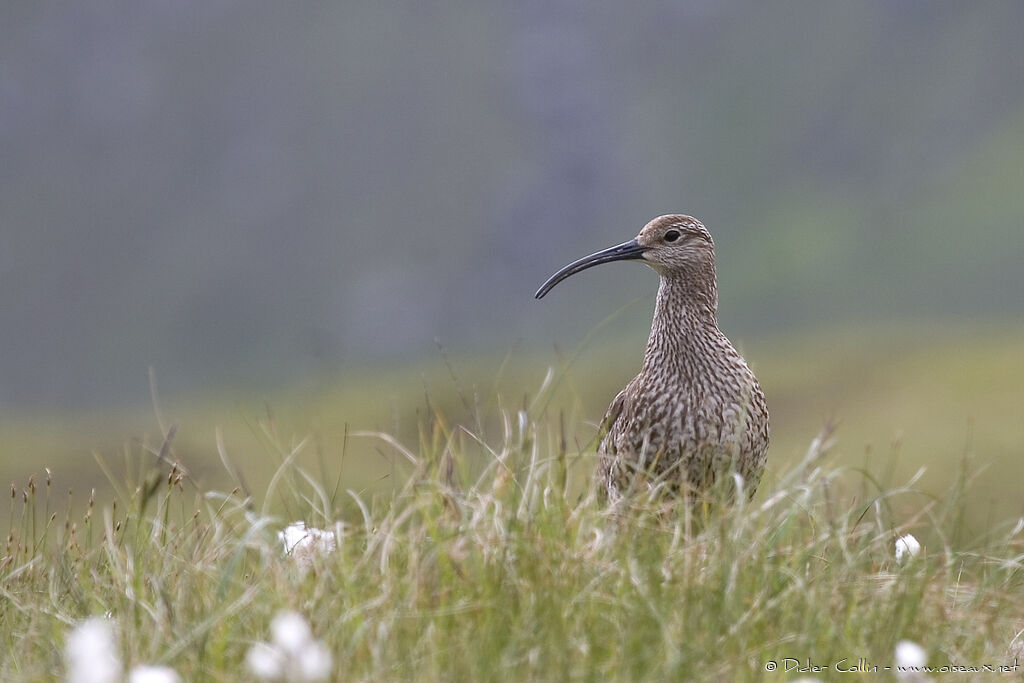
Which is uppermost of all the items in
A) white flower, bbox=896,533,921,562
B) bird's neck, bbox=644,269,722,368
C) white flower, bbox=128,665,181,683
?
bird's neck, bbox=644,269,722,368

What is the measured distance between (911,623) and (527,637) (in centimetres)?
161

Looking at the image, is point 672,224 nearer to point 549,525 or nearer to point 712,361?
point 712,361

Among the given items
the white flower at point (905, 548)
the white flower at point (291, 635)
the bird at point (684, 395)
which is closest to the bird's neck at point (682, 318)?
the bird at point (684, 395)

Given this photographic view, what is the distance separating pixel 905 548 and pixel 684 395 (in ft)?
9.80

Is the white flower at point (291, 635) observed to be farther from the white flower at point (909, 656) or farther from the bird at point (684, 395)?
the bird at point (684, 395)

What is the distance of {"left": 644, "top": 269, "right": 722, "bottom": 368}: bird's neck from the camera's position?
31.0 ft

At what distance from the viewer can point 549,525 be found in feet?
20.1

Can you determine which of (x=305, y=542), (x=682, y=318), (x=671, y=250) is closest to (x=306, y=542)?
(x=305, y=542)

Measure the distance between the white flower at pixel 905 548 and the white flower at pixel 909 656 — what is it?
2.66 feet

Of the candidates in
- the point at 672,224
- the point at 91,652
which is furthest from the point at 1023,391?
the point at 91,652

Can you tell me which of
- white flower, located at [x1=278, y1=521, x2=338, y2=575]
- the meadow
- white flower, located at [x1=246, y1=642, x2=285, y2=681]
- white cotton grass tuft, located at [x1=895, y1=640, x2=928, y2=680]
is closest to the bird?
the meadow

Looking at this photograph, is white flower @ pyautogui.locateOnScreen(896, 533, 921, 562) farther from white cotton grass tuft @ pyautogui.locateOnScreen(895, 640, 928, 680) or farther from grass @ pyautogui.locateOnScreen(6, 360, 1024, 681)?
white cotton grass tuft @ pyautogui.locateOnScreen(895, 640, 928, 680)

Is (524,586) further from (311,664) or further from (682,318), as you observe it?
(682,318)

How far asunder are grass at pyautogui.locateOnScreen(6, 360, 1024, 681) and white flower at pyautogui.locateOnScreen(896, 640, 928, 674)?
9 centimetres
